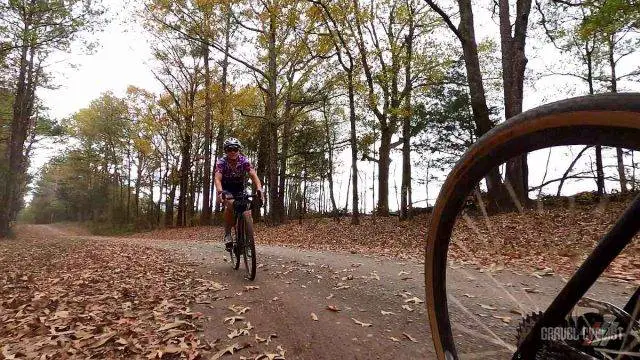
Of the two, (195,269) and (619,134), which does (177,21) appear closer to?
(195,269)

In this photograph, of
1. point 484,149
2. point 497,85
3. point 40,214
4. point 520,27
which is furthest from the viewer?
point 40,214

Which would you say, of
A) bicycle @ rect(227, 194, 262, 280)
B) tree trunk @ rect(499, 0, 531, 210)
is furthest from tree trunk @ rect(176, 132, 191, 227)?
bicycle @ rect(227, 194, 262, 280)

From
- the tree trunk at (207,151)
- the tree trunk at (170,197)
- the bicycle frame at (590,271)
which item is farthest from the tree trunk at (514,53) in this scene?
the tree trunk at (170,197)

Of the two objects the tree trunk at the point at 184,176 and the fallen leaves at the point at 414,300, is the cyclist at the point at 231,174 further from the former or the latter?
the tree trunk at the point at 184,176

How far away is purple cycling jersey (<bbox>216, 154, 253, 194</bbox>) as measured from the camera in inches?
266

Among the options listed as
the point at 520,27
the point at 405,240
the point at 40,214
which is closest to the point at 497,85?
the point at 520,27

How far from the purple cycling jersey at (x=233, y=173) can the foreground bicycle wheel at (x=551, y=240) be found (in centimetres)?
542

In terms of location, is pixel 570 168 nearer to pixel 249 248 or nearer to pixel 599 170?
pixel 599 170

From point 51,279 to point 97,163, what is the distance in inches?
1789

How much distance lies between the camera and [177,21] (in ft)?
63.1

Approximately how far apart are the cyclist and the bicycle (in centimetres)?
15

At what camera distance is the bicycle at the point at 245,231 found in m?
6.14

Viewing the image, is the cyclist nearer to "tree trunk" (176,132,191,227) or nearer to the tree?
the tree

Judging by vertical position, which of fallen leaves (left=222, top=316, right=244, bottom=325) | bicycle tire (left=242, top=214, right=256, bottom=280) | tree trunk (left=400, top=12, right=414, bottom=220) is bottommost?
fallen leaves (left=222, top=316, right=244, bottom=325)
